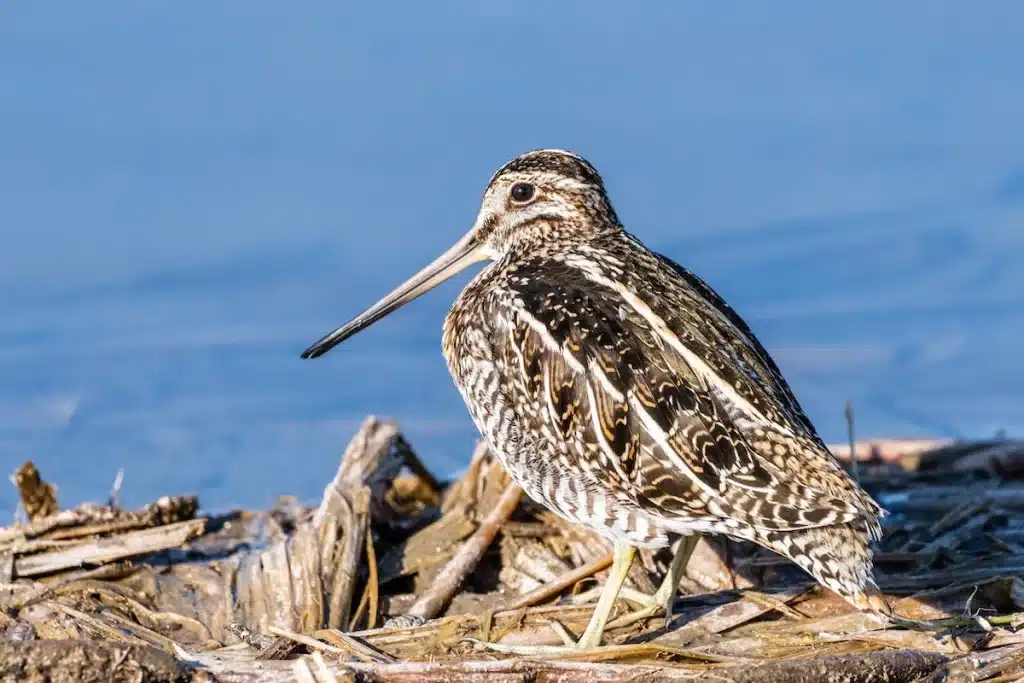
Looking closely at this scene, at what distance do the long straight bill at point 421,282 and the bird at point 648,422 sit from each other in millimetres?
479

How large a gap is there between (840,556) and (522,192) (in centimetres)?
170

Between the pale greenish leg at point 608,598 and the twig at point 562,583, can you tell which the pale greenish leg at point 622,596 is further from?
the twig at point 562,583

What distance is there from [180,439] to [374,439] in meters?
1.84

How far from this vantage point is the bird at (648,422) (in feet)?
12.9

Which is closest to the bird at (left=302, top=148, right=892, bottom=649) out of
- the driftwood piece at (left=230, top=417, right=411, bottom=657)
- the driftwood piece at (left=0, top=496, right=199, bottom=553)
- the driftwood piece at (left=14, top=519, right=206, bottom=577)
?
the driftwood piece at (left=230, top=417, right=411, bottom=657)

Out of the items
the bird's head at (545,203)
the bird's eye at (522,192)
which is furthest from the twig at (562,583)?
the bird's eye at (522,192)

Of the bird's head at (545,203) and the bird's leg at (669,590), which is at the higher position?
the bird's head at (545,203)

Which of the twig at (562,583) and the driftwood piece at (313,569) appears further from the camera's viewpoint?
the driftwood piece at (313,569)

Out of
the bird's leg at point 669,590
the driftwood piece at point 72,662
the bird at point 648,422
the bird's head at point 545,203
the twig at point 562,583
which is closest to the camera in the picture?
the driftwood piece at point 72,662

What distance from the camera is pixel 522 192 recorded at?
4914mm

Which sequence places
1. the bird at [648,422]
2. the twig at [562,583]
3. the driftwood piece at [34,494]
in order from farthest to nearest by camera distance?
1. the driftwood piece at [34,494]
2. the twig at [562,583]
3. the bird at [648,422]

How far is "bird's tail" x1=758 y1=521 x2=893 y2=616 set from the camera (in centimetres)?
382

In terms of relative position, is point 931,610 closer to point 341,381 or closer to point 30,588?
point 30,588

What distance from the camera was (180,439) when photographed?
7004mm
